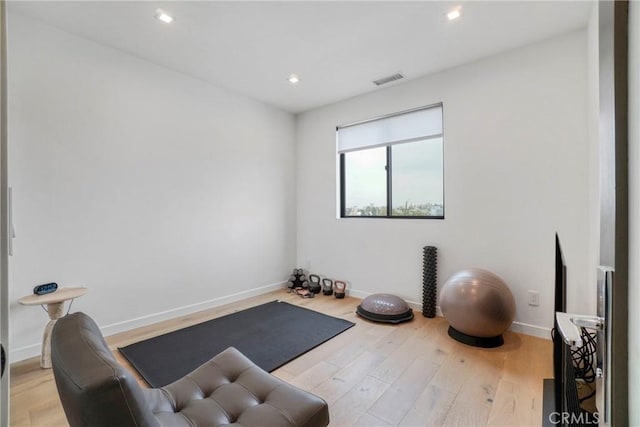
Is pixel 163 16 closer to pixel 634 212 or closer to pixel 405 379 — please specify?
pixel 634 212

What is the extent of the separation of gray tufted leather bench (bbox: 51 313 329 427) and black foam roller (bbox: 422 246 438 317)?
7.38 feet

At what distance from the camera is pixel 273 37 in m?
2.62

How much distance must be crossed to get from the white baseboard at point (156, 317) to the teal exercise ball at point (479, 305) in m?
2.50

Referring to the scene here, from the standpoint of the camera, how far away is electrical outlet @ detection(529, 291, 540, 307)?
2697 millimetres

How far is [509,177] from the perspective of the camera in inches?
112

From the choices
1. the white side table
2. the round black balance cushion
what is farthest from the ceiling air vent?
the white side table

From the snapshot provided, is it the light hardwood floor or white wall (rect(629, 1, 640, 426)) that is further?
the light hardwood floor

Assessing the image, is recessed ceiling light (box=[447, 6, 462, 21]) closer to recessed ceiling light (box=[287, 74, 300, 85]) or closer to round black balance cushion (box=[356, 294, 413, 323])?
recessed ceiling light (box=[287, 74, 300, 85])

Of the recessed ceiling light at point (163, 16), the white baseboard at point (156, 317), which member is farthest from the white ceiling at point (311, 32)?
the white baseboard at point (156, 317)

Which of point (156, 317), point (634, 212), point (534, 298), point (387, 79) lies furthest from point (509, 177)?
point (156, 317)

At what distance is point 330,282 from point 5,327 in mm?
3736

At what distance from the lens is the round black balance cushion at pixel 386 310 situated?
306 cm

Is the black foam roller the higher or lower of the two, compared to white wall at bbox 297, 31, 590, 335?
lower

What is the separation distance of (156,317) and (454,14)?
12.9ft
